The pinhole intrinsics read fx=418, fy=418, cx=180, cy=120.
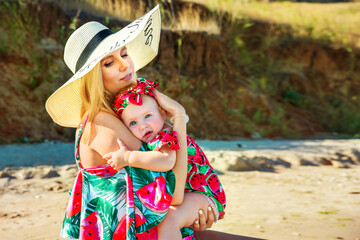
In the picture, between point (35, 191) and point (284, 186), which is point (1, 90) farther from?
point (284, 186)

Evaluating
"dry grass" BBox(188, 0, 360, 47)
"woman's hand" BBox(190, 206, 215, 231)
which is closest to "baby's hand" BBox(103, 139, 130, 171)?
"woman's hand" BBox(190, 206, 215, 231)

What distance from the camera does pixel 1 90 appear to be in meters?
7.64

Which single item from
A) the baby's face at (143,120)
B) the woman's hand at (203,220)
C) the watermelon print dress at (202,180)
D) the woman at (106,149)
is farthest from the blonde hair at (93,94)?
the woman's hand at (203,220)

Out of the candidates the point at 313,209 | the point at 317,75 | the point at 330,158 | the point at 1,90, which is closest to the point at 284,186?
the point at 313,209

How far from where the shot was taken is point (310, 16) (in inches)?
551

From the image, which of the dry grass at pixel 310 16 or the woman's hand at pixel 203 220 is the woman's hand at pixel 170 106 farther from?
the dry grass at pixel 310 16

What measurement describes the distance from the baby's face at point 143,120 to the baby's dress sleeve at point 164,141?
0.06 m

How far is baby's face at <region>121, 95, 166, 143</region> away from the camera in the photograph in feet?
6.90

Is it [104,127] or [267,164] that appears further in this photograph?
[267,164]

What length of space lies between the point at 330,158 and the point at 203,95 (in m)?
3.62

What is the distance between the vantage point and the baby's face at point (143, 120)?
2.10m

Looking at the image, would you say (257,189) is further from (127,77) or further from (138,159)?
(138,159)

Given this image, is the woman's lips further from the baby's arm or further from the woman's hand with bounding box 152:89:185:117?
the baby's arm

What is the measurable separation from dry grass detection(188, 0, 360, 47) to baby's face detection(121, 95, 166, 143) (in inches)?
358
